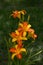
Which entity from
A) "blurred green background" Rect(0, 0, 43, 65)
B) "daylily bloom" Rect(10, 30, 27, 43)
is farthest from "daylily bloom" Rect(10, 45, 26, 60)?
"blurred green background" Rect(0, 0, 43, 65)

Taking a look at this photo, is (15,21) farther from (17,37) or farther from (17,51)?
(17,51)

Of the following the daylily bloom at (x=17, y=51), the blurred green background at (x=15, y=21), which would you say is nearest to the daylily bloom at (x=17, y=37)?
the daylily bloom at (x=17, y=51)

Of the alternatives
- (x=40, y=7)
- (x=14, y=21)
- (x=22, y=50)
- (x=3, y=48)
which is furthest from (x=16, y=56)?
(x=40, y=7)

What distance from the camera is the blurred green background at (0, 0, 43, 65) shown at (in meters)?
4.34

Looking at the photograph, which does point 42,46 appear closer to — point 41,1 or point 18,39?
point 18,39

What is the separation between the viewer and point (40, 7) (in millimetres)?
5812

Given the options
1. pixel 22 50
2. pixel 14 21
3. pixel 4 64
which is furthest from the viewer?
pixel 14 21

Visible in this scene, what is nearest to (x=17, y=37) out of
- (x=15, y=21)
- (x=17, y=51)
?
(x=17, y=51)

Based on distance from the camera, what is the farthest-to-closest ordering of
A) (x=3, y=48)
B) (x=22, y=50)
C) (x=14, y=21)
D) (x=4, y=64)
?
(x=14, y=21) → (x=3, y=48) → (x=4, y=64) → (x=22, y=50)

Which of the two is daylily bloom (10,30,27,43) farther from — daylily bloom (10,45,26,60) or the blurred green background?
the blurred green background

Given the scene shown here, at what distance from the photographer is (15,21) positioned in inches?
199

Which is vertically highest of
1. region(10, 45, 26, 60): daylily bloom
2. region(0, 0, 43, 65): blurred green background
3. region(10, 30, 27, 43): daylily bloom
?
region(10, 30, 27, 43): daylily bloom

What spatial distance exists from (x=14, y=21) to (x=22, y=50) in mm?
1946

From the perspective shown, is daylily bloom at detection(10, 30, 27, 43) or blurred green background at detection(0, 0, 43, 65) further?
blurred green background at detection(0, 0, 43, 65)
